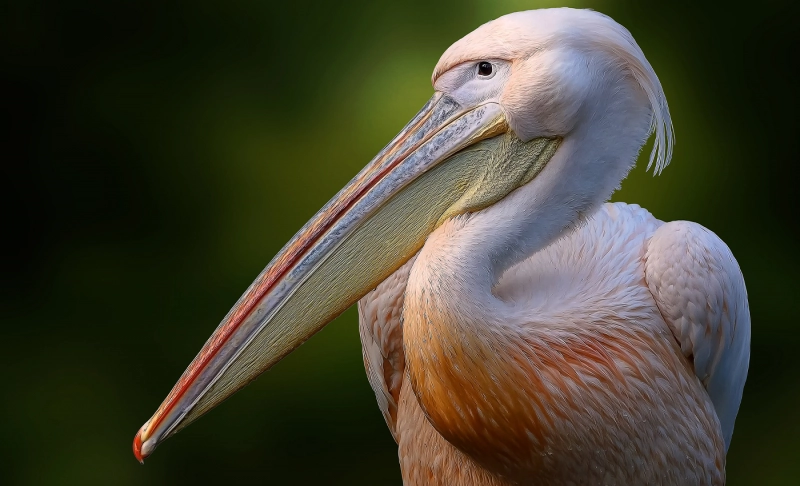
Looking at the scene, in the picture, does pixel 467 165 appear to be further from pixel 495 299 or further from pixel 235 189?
pixel 235 189

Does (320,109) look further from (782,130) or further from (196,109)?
(782,130)

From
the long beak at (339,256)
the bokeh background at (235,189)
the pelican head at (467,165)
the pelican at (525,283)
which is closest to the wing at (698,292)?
the pelican at (525,283)

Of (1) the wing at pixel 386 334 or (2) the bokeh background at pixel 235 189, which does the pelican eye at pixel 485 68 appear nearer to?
(1) the wing at pixel 386 334

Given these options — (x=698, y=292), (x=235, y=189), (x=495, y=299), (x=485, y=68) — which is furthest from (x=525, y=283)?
(x=235, y=189)

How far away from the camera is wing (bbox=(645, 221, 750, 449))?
1517 mm

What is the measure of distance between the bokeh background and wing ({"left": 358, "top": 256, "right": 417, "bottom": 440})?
708 mm

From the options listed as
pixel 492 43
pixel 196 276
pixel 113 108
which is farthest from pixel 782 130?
pixel 113 108

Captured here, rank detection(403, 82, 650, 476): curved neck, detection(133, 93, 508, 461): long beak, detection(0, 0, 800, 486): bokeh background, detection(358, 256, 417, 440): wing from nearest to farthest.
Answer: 1. detection(403, 82, 650, 476): curved neck
2. detection(133, 93, 508, 461): long beak
3. detection(358, 256, 417, 440): wing
4. detection(0, 0, 800, 486): bokeh background

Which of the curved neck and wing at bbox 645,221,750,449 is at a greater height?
the curved neck

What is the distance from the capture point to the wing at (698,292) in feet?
4.98

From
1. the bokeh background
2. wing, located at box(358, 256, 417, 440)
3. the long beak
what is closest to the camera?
the long beak

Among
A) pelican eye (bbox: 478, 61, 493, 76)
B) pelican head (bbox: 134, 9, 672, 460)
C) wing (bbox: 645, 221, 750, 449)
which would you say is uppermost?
pelican eye (bbox: 478, 61, 493, 76)

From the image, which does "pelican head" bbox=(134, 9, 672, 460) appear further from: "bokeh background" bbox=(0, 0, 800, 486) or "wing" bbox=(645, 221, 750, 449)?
"bokeh background" bbox=(0, 0, 800, 486)

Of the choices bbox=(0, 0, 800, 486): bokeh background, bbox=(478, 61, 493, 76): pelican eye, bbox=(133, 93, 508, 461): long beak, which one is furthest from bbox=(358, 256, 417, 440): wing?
bbox=(0, 0, 800, 486): bokeh background
